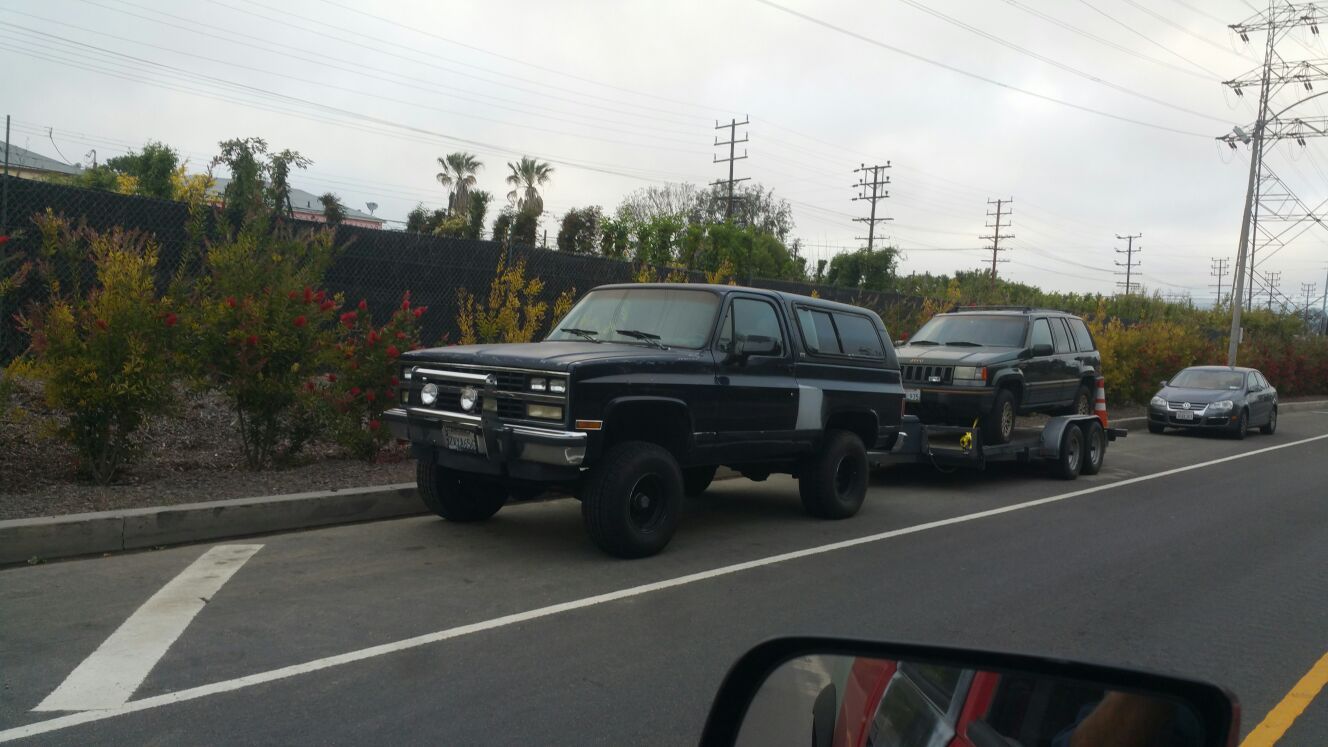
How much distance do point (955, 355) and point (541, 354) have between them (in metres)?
6.87

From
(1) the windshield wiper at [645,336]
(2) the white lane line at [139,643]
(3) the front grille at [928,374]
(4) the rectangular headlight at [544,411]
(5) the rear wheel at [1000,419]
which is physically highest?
(1) the windshield wiper at [645,336]

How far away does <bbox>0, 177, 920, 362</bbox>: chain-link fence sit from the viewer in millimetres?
9844

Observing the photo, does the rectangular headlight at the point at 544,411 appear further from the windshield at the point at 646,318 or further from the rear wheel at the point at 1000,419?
the rear wheel at the point at 1000,419

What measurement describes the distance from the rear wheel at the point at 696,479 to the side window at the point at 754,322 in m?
1.88

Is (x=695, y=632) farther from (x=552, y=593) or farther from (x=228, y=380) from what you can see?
(x=228, y=380)

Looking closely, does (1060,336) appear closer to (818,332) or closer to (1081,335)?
(1081,335)

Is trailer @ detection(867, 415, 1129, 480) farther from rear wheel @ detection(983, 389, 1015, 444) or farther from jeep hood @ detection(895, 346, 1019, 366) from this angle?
jeep hood @ detection(895, 346, 1019, 366)

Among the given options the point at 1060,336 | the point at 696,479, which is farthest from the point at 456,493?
the point at 1060,336

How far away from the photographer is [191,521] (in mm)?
7211

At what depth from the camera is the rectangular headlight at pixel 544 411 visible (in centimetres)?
662

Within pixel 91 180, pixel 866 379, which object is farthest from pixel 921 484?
pixel 91 180

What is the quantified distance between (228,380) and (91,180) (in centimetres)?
2820

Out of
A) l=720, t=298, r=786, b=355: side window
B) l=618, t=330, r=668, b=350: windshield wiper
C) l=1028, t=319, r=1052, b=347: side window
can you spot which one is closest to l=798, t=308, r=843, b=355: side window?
l=720, t=298, r=786, b=355: side window

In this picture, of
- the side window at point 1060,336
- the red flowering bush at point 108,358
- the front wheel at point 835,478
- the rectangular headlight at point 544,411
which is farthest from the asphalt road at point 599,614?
the side window at point 1060,336
